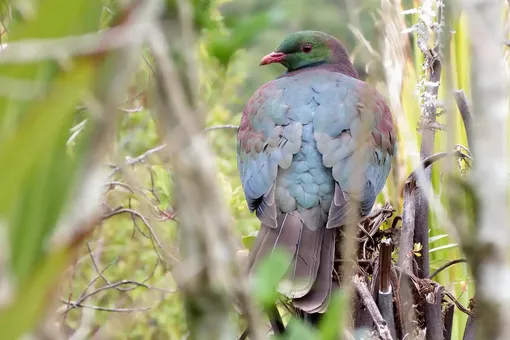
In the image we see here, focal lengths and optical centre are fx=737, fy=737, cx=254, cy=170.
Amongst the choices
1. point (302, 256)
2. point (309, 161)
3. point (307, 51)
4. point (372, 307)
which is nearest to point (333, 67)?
point (307, 51)

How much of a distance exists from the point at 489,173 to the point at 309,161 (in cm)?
202

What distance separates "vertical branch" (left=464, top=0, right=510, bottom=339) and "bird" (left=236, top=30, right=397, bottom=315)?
1.58 m

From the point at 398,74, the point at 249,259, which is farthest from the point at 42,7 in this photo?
the point at 398,74

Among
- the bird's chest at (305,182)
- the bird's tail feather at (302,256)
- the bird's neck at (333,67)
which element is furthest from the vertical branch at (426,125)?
the bird's neck at (333,67)

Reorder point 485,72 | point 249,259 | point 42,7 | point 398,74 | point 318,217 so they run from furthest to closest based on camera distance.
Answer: point 398,74
point 318,217
point 249,259
point 485,72
point 42,7

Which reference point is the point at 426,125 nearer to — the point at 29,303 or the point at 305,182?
the point at 305,182

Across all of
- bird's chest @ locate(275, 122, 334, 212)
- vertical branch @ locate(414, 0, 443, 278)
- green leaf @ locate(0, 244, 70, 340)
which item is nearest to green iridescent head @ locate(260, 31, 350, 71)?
bird's chest @ locate(275, 122, 334, 212)

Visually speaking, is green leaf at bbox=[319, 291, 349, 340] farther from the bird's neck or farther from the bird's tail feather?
the bird's neck

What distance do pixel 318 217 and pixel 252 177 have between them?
Answer: 0.31 metres

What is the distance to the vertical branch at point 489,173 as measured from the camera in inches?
28.1

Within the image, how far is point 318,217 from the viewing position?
2691 mm

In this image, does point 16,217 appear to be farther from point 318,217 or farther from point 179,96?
point 318,217

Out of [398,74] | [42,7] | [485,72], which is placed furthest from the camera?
[398,74]

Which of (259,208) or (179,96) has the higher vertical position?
(179,96)
